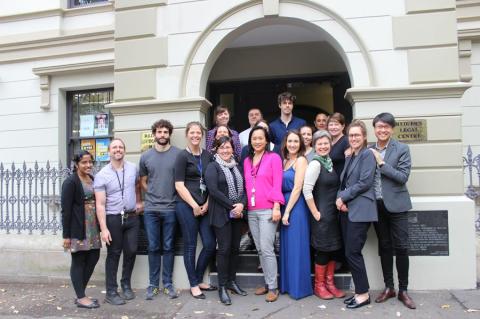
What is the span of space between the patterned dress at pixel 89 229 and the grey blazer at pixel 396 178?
336cm

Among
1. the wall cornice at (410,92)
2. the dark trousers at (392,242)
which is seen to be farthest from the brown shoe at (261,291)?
the wall cornice at (410,92)

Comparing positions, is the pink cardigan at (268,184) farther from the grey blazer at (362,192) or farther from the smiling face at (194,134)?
the smiling face at (194,134)

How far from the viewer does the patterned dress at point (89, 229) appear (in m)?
4.84

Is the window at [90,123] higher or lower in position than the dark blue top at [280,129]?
higher

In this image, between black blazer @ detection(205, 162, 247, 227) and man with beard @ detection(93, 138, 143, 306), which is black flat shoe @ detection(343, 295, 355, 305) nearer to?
black blazer @ detection(205, 162, 247, 227)


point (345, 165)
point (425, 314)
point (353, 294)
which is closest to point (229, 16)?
point (345, 165)

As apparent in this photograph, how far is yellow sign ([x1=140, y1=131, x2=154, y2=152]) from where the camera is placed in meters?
6.00

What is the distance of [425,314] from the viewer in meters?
4.52

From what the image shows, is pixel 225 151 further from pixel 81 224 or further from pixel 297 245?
pixel 81 224

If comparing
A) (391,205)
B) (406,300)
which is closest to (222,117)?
(391,205)

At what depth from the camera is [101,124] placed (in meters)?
Result: 9.11

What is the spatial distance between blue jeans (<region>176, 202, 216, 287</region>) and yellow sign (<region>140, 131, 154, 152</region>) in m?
1.16

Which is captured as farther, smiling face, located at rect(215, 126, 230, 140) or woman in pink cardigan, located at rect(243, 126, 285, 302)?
smiling face, located at rect(215, 126, 230, 140)

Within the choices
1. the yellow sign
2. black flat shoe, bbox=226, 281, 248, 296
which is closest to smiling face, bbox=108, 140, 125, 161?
the yellow sign
